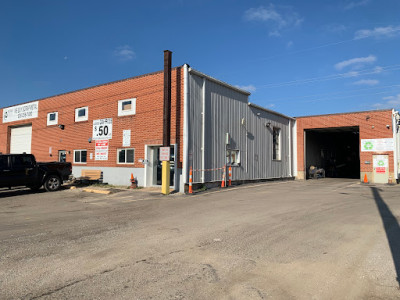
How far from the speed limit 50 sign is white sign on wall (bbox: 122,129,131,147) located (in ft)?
4.31

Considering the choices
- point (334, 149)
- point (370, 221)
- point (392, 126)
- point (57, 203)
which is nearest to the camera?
point (370, 221)

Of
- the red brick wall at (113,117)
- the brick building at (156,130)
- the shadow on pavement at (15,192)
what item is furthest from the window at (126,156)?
the shadow on pavement at (15,192)

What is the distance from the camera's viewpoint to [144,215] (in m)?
9.28

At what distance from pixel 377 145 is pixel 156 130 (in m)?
17.8

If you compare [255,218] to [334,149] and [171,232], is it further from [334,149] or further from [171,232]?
[334,149]

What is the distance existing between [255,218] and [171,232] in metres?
2.67

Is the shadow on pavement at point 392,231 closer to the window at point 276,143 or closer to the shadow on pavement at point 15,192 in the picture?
the window at point 276,143

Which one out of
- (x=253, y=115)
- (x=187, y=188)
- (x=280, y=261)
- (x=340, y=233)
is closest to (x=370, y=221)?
(x=340, y=233)

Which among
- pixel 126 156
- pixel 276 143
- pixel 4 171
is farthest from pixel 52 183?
pixel 276 143

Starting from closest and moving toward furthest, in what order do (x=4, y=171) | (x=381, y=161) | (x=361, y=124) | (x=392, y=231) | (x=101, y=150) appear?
1. (x=392, y=231)
2. (x=4, y=171)
3. (x=101, y=150)
4. (x=381, y=161)
5. (x=361, y=124)

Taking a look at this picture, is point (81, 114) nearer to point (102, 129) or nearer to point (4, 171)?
point (102, 129)

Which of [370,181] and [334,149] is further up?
[334,149]

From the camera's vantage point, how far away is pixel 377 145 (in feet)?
79.0

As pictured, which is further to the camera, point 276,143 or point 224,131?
point 276,143
